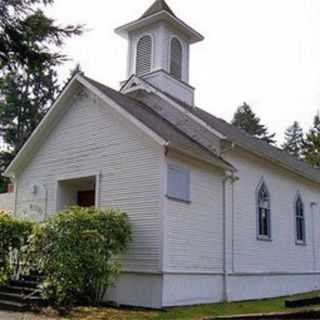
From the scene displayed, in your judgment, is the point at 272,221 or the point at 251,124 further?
the point at 251,124

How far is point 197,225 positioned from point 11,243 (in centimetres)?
527

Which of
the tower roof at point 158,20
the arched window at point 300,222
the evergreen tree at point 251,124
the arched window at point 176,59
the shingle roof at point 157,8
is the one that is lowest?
the arched window at point 300,222

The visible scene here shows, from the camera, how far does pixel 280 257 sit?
17.6 meters

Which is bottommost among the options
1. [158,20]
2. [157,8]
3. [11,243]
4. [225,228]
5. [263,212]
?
[11,243]

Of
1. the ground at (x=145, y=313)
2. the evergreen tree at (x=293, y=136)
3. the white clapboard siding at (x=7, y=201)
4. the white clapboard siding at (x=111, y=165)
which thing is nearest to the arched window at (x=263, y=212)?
the ground at (x=145, y=313)

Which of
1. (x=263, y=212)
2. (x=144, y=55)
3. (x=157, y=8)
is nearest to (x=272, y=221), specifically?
(x=263, y=212)

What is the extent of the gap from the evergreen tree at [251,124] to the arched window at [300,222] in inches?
1633

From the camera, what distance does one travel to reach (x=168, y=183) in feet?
41.3

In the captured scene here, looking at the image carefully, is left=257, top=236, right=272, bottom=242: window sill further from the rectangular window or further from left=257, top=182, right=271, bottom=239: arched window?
the rectangular window

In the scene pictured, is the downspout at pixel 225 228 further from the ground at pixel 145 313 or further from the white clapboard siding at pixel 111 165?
the white clapboard siding at pixel 111 165

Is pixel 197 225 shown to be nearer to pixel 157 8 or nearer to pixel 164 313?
pixel 164 313

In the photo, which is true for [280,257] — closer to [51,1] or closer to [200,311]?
[200,311]

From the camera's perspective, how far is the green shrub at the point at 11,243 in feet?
43.3

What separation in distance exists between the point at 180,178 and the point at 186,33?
7.89 m
